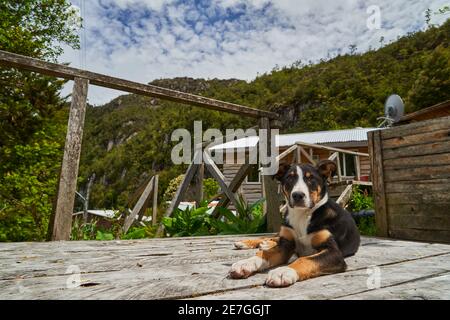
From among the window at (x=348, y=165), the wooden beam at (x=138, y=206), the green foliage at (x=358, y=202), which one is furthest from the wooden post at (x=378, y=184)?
the window at (x=348, y=165)

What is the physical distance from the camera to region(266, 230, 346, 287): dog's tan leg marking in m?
1.78

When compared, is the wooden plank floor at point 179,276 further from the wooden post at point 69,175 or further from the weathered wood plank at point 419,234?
the weathered wood plank at point 419,234

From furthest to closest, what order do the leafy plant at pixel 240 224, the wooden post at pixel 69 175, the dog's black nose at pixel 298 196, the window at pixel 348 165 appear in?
the window at pixel 348 165 → the leafy plant at pixel 240 224 → the wooden post at pixel 69 175 → the dog's black nose at pixel 298 196

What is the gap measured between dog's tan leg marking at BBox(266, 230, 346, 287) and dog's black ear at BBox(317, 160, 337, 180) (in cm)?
68

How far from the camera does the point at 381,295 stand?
1.53 meters

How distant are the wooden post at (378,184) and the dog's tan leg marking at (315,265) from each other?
284 cm

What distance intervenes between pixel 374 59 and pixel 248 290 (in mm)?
68883

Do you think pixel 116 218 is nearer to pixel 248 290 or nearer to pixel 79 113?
pixel 79 113

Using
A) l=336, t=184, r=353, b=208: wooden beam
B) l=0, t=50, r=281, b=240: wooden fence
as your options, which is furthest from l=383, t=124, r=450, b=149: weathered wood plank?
l=336, t=184, r=353, b=208: wooden beam

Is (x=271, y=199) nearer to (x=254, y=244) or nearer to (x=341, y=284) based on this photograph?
(x=254, y=244)

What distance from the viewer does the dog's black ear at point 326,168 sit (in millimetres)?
2993

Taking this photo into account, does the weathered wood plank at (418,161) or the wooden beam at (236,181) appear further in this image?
the wooden beam at (236,181)

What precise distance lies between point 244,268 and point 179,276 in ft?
1.33

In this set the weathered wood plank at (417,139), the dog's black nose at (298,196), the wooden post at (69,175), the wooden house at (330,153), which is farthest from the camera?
the wooden house at (330,153)
